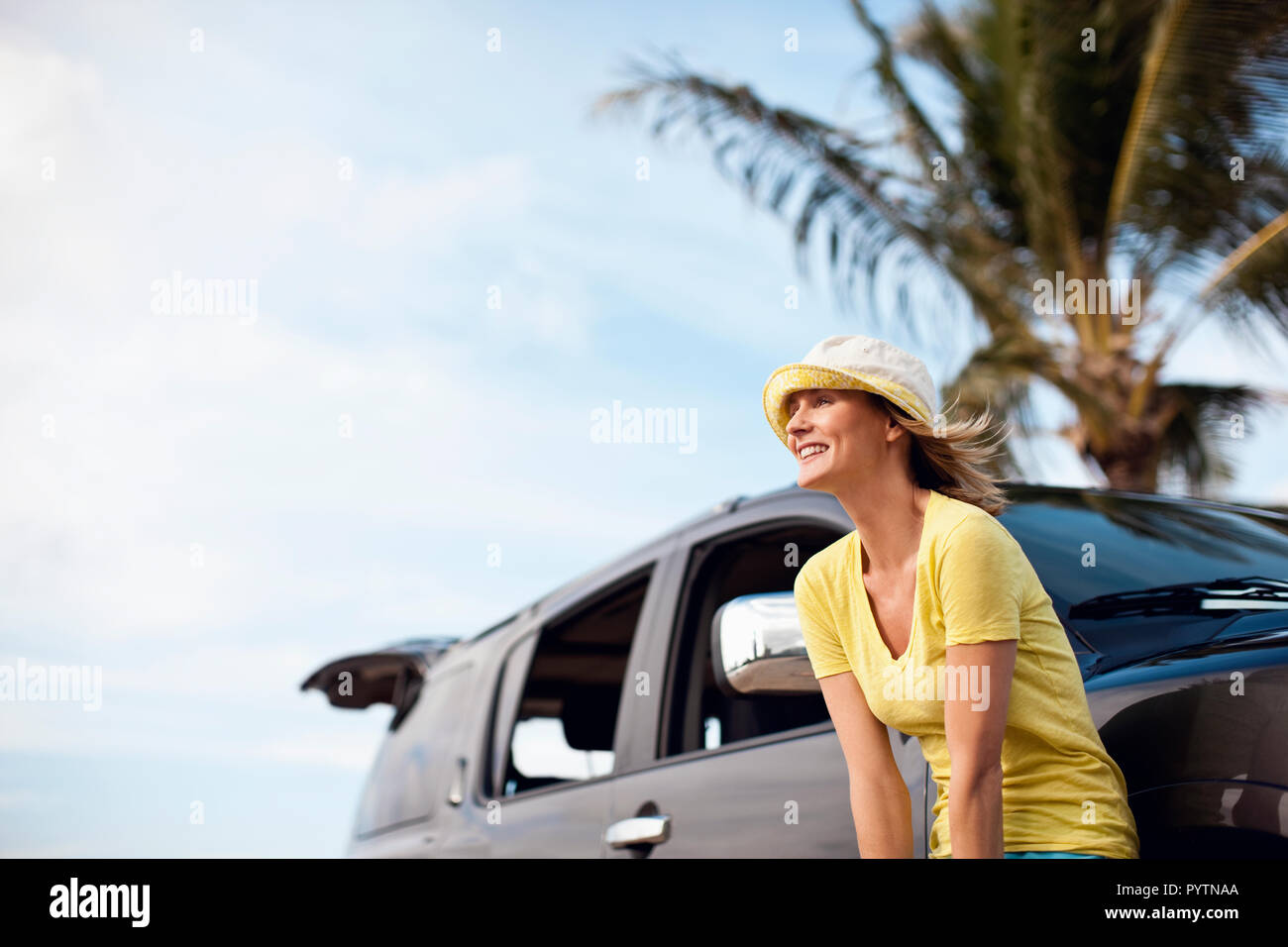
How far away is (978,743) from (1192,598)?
0.67m

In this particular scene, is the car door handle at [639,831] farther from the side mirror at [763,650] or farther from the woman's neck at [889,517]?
the woman's neck at [889,517]

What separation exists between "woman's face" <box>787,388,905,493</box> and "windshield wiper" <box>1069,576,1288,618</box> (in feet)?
1.55

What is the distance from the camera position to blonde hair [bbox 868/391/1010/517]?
6.57ft

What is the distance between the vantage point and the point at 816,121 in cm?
897

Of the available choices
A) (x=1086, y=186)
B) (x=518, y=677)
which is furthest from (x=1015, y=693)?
(x=1086, y=186)

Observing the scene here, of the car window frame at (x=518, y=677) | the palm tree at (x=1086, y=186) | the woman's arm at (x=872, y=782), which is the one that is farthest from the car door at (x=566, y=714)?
the palm tree at (x=1086, y=186)

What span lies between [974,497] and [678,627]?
1.32 m

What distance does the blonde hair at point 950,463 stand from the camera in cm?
200

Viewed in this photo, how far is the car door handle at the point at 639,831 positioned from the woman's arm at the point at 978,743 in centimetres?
117

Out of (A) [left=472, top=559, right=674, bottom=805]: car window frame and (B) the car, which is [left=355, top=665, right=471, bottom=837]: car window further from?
(A) [left=472, top=559, right=674, bottom=805]: car window frame

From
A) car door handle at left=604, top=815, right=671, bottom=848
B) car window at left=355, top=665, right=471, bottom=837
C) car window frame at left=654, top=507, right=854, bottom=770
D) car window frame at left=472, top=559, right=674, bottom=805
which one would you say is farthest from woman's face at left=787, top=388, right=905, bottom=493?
car window at left=355, top=665, right=471, bottom=837

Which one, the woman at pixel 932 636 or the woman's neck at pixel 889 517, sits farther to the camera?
the woman's neck at pixel 889 517

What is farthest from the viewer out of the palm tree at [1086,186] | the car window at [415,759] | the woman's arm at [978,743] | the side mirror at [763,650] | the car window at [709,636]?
the palm tree at [1086,186]
